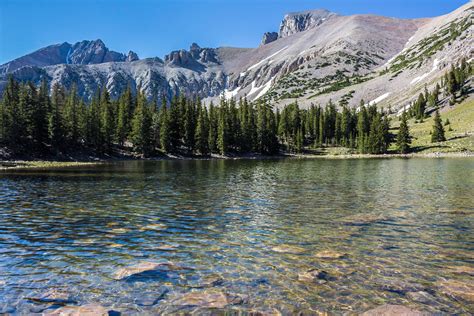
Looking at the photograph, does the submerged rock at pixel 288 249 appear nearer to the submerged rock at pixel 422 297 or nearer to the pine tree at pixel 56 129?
the submerged rock at pixel 422 297

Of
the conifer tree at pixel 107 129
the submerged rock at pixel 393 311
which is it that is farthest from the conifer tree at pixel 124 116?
the submerged rock at pixel 393 311

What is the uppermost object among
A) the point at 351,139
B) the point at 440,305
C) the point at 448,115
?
the point at 448,115

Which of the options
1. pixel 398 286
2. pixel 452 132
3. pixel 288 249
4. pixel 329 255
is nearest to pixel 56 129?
pixel 288 249

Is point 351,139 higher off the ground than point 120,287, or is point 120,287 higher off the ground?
point 351,139

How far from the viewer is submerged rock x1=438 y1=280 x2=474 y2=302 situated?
424 inches

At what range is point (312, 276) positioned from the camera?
40.8ft

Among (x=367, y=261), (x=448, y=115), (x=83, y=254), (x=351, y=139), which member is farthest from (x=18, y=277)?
(x=448, y=115)

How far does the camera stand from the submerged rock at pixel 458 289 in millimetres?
10766

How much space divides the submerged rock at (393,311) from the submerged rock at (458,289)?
6.32 ft

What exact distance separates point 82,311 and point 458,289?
11.2 metres

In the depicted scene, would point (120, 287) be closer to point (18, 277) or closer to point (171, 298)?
point (171, 298)

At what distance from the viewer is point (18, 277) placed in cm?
1223

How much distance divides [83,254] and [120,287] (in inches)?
172

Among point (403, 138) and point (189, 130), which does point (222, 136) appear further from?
point (403, 138)
